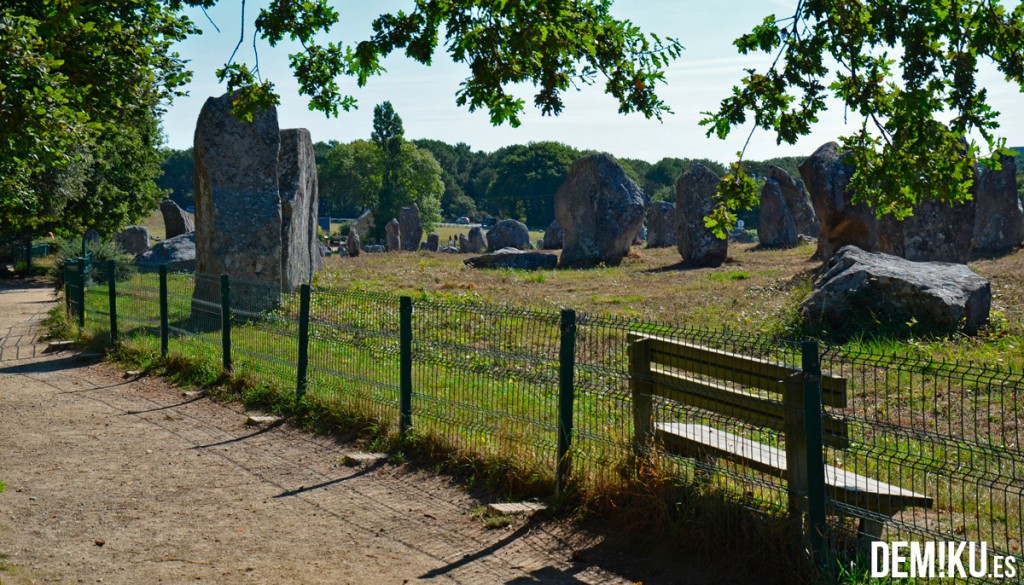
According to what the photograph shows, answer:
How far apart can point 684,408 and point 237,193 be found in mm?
11827

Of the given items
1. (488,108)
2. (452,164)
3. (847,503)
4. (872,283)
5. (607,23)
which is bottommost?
(847,503)

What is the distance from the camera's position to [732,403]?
581 centimetres

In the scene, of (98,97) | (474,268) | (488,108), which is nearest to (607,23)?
(488,108)

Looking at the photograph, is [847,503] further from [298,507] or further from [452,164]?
[452,164]

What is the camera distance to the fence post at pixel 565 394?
6.71 meters

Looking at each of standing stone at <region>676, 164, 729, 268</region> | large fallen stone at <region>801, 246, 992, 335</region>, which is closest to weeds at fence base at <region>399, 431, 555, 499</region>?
large fallen stone at <region>801, 246, 992, 335</region>

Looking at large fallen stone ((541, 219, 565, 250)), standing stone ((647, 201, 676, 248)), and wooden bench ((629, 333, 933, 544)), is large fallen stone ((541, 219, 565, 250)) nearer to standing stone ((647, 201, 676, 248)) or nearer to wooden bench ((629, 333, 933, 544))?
standing stone ((647, 201, 676, 248))

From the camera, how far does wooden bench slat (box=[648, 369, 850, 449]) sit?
519 centimetres

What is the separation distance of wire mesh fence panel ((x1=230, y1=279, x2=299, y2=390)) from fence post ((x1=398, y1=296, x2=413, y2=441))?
7.35 feet

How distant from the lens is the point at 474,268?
27.6m

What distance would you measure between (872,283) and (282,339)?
24.1 ft

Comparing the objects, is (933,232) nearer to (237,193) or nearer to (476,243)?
(237,193)

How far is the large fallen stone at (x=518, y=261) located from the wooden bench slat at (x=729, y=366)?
2165cm

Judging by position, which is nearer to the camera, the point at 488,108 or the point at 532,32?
the point at 532,32
